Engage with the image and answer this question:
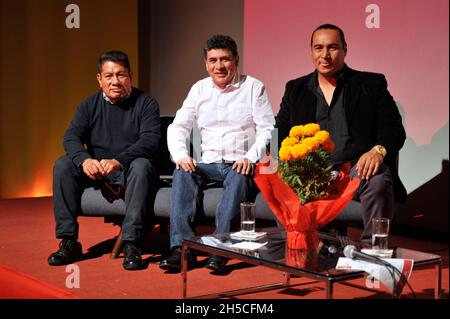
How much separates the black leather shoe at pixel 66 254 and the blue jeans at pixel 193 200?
55cm

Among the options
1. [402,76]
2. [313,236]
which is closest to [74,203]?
[313,236]

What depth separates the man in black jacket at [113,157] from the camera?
358 cm

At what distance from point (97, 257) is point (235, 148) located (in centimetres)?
94

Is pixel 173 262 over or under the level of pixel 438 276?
under

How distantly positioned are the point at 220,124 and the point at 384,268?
5.32 ft

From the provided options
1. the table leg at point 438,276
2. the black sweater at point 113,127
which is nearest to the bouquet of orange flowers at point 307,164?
the table leg at point 438,276

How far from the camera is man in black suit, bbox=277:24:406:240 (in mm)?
3428

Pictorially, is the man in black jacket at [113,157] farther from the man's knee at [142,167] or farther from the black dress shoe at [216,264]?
the black dress shoe at [216,264]

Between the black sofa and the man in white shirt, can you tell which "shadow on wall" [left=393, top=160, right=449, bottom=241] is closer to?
the black sofa

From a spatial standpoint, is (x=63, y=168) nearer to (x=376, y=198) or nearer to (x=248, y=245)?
(x=248, y=245)

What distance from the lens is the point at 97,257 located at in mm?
3805

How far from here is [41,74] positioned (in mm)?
6270

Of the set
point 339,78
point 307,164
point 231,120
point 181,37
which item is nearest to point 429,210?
point 339,78

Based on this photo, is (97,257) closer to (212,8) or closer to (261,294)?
(261,294)
